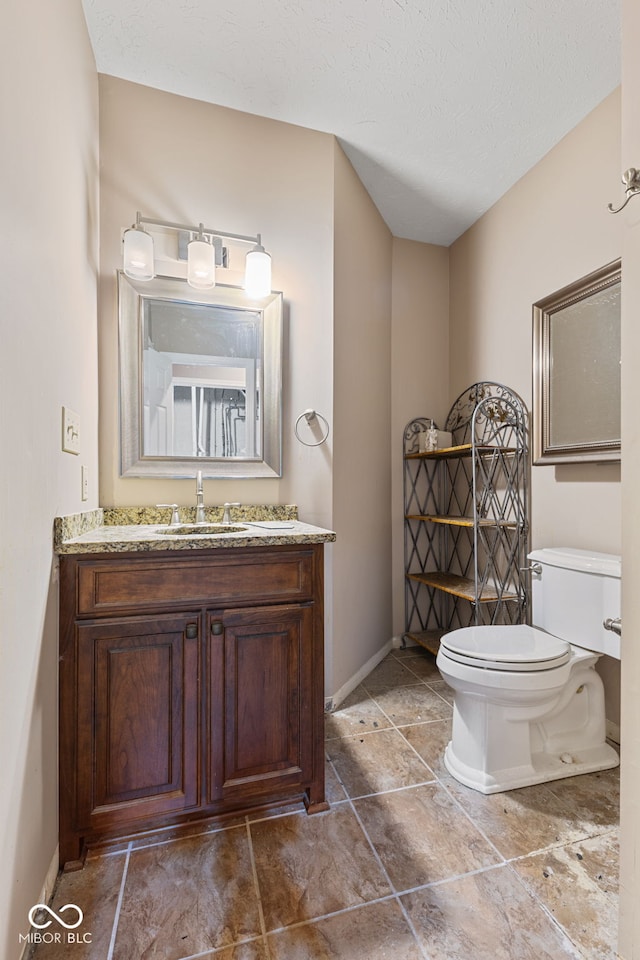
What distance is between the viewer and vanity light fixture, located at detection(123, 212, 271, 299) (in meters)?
1.65

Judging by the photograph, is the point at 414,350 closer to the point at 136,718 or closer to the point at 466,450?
the point at 466,450

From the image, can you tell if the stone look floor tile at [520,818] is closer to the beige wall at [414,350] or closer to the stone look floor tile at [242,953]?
the stone look floor tile at [242,953]

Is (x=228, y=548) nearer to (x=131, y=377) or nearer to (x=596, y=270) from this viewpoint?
(x=131, y=377)

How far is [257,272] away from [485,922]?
2.13 meters

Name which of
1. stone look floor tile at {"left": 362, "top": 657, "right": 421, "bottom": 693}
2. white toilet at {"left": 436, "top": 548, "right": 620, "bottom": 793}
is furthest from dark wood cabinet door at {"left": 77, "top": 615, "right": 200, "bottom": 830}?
stone look floor tile at {"left": 362, "top": 657, "right": 421, "bottom": 693}

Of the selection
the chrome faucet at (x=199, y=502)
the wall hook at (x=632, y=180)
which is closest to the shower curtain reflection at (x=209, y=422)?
the chrome faucet at (x=199, y=502)

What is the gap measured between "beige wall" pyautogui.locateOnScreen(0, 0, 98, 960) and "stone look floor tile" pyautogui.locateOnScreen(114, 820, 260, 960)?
230 mm

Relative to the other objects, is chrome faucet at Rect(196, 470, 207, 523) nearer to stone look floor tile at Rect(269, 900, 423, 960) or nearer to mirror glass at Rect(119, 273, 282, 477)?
mirror glass at Rect(119, 273, 282, 477)

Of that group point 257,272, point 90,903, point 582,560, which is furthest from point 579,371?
point 90,903

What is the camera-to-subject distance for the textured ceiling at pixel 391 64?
1516 mm

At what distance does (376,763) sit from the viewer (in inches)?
65.3

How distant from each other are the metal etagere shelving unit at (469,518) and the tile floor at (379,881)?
2.81 ft

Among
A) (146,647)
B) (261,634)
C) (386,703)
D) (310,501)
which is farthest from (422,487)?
(146,647)

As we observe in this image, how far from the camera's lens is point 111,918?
3.51ft
